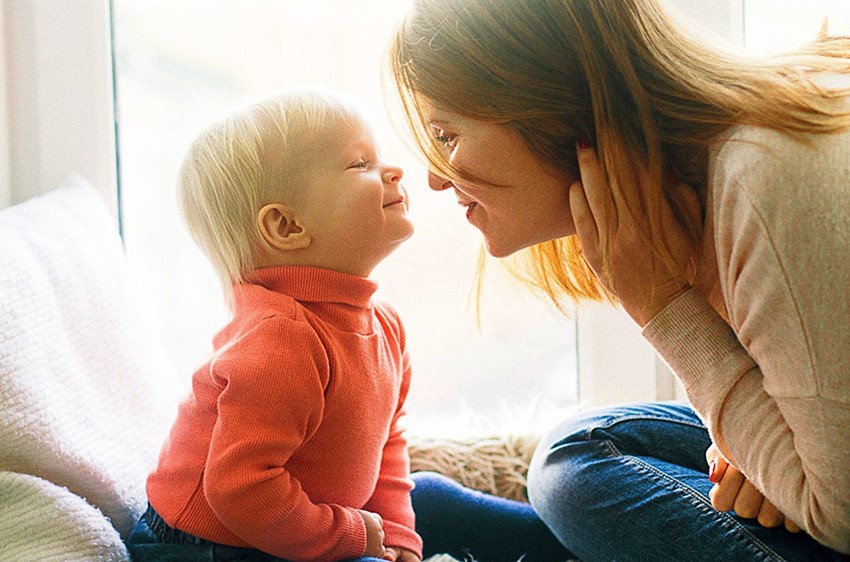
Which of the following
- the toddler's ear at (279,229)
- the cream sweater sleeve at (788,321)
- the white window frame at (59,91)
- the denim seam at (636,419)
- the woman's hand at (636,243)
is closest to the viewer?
the cream sweater sleeve at (788,321)

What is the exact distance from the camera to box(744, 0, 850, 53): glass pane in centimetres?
157

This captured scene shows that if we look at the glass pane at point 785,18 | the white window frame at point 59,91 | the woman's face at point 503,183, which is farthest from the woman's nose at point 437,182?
the glass pane at point 785,18

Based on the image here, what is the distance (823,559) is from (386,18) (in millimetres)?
1045

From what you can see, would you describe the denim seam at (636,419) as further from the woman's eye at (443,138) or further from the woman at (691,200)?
the woman's eye at (443,138)

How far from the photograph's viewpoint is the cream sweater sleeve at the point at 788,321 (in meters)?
0.89

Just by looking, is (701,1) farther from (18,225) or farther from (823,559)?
(18,225)

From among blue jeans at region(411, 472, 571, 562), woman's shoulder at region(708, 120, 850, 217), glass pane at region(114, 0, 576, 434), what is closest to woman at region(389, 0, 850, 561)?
woman's shoulder at region(708, 120, 850, 217)

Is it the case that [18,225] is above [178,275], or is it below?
above

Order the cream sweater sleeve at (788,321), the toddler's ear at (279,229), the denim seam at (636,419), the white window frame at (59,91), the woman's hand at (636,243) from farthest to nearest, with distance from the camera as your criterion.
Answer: the white window frame at (59,91)
the denim seam at (636,419)
the toddler's ear at (279,229)
the woman's hand at (636,243)
the cream sweater sleeve at (788,321)

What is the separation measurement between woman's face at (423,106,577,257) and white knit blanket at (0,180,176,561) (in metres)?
0.49

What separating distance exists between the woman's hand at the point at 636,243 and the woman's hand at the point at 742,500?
207mm

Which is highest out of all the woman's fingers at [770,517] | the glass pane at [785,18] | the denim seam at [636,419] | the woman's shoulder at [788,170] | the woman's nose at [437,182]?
the glass pane at [785,18]

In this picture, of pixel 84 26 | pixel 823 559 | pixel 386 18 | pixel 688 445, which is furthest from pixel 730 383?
pixel 84 26

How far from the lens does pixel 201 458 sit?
3.70ft
